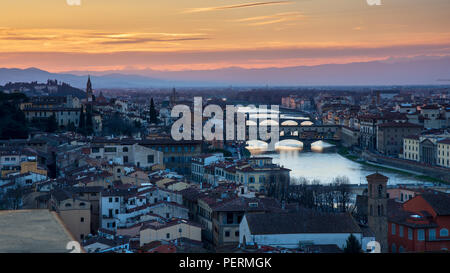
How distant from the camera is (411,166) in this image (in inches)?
447

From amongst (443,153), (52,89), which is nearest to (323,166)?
(443,153)

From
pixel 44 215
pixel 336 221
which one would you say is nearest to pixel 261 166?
pixel 336 221


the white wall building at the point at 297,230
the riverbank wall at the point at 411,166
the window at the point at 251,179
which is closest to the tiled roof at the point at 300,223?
the white wall building at the point at 297,230

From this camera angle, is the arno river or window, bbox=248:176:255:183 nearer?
window, bbox=248:176:255:183

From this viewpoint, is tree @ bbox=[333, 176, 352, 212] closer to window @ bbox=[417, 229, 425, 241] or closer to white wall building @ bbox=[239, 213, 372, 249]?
window @ bbox=[417, 229, 425, 241]

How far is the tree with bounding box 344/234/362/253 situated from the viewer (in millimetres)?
3484

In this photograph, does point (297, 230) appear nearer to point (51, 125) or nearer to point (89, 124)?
point (51, 125)

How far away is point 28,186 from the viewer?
234 inches

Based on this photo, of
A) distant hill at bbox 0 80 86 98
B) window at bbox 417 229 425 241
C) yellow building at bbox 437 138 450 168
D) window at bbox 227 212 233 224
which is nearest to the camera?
window at bbox 417 229 425 241

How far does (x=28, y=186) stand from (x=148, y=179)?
1.01 metres

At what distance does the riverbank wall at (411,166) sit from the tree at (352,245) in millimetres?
6409

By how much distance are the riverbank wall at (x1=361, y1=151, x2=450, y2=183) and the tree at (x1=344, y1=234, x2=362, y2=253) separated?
641 cm

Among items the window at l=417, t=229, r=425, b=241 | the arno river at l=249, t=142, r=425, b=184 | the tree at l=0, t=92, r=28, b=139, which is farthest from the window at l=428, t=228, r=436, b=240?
the tree at l=0, t=92, r=28, b=139
